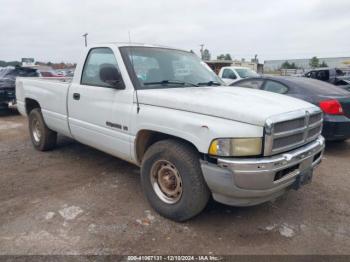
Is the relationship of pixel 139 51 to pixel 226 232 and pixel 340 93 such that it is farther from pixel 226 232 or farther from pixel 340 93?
pixel 340 93

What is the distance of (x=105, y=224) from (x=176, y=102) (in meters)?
1.49

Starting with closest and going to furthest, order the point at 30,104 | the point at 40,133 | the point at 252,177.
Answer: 1. the point at 252,177
2. the point at 40,133
3. the point at 30,104

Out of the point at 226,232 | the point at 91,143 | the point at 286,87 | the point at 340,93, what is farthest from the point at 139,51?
the point at 340,93

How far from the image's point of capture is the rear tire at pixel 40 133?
5.42 meters

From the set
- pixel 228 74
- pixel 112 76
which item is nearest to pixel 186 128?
pixel 112 76

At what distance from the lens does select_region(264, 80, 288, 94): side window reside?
20.1ft

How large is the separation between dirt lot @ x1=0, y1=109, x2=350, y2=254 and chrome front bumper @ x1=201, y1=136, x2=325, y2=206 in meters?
0.49

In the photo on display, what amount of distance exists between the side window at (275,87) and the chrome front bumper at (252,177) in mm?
3487

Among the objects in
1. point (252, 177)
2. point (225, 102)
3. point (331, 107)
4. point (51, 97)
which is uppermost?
point (225, 102)

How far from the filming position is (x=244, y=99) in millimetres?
3080

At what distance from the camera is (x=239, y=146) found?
8.59ft

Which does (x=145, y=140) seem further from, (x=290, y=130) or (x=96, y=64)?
(x=290, y=130)

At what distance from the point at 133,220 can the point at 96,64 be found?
2.20 meters

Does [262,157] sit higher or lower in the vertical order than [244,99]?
lower
